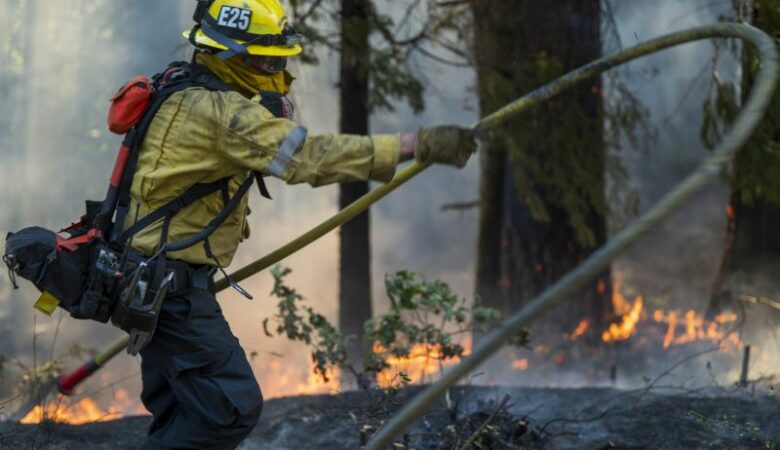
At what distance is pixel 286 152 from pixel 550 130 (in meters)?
6.49

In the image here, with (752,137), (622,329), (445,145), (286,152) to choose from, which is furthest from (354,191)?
(445,145)

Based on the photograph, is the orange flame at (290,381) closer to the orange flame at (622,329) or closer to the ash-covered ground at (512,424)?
the orange flame at (622,329)

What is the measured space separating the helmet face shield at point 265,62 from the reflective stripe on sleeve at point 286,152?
1.75 feet

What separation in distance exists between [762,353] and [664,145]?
6.05 meters

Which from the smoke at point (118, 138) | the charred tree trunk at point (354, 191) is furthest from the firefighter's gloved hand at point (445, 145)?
the smoke at point (118, 138)

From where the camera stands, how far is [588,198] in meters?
11.0

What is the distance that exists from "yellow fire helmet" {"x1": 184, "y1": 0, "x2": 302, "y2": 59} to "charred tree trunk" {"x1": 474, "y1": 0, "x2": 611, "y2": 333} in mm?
5173

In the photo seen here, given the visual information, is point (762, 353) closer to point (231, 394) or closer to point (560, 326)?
point (560, 326)

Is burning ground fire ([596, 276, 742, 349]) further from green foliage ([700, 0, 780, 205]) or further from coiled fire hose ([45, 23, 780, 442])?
coiled fire hose ([45, 23, 780, 442])

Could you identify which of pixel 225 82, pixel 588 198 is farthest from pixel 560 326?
pixel 225 82

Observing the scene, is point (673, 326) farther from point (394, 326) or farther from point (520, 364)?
point (394, 326)

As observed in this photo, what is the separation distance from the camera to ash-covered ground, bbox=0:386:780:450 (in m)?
5.77

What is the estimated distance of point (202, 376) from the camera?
446cm

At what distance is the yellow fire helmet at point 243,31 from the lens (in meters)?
4.52
